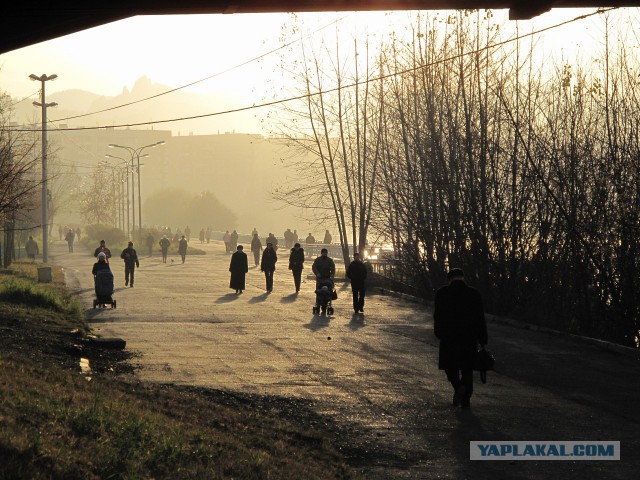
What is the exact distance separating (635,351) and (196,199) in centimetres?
12740

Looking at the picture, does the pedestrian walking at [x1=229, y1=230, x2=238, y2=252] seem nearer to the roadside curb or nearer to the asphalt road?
the roadside curb

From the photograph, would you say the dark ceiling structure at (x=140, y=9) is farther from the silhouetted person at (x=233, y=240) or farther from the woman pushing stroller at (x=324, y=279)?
the silhouetted person at (x=233, y=240)

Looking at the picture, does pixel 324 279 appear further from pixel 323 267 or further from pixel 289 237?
pixel 289 237

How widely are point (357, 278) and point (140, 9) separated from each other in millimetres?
16654

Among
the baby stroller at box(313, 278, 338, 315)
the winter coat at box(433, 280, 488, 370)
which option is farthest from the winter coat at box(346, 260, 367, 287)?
the winter coat at box(433, 280, 488, 370)

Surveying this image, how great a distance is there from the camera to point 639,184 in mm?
21141

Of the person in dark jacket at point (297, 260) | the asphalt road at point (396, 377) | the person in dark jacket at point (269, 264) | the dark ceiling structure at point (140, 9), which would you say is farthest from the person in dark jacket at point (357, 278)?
the dark ceiling structure at point (140, 9)

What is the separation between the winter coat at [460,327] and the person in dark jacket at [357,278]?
13.4m

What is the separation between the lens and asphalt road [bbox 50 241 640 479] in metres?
10.5

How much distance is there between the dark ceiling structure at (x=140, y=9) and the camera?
10602 millimetres

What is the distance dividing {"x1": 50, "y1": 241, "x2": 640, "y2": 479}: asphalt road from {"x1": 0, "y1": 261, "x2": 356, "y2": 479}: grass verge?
2.07 ft

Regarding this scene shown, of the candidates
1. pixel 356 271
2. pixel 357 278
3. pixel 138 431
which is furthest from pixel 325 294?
pixel 138 431

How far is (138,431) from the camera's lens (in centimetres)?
980

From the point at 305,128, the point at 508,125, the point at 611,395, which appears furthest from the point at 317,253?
the point at 611,395
